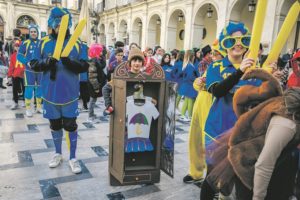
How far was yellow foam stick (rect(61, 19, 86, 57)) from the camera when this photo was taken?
2852 mm

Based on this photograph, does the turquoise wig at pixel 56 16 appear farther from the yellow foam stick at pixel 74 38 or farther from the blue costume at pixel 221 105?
the blue costume at pixel 221 105

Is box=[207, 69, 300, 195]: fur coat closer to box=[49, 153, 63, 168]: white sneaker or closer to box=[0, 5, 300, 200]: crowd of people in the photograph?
box=[0, 5, 300, 200]: crowd of people

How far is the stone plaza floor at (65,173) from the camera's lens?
2.98 meters

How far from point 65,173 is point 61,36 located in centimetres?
169

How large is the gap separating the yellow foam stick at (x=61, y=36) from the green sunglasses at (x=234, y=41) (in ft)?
5.51

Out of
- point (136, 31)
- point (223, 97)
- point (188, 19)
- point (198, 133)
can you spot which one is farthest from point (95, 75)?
point (136, 31)

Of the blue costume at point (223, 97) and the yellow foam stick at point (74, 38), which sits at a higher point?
the yellow foam stick at point (74, 38)

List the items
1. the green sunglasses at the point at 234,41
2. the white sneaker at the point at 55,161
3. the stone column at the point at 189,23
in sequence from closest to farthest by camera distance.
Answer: the green sunglasses at the point at 234,41, the white sneaker at the point at 55,161, the stone column at the point at 189,23

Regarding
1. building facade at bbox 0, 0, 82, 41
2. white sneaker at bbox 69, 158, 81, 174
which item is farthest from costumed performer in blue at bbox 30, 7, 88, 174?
building facade at bbox 0, 0, 82, 41

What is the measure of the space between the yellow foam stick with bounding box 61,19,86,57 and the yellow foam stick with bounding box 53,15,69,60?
67 millimetres

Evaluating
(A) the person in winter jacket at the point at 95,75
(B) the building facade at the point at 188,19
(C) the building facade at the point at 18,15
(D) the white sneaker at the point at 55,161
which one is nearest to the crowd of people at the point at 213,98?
(D) the white sneaker at the point at 55,161

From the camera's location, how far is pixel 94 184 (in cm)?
319

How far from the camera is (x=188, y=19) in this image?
Result: 15500 mm

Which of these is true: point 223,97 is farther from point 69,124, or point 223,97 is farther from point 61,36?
point 69,124
